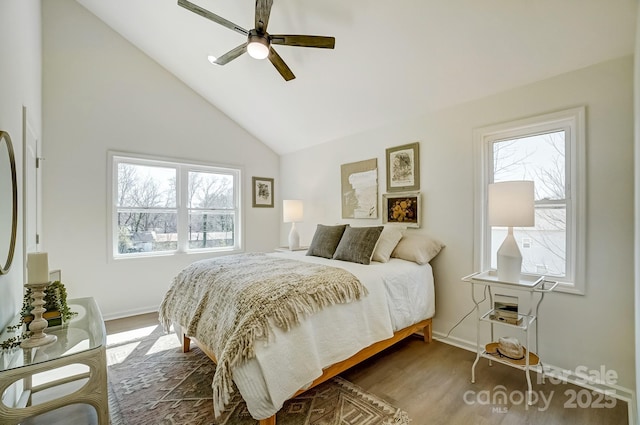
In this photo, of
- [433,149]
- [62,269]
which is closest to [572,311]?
[433,149]

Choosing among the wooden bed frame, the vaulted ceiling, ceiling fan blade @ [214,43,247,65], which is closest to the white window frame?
the vaulted ceiling

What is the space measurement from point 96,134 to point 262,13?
9.14ft

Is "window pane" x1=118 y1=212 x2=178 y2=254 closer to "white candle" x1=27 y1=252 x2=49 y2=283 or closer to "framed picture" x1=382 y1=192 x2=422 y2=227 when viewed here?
"white candle" x1=27 y1=252 x2=49 y2=283

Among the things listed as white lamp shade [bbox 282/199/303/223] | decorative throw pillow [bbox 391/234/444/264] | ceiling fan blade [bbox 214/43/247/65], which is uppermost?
ceiling fan blade [bbox 214/43/247/65]

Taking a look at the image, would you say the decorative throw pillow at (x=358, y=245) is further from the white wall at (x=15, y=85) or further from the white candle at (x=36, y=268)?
the white wall at (x=15, y=85)

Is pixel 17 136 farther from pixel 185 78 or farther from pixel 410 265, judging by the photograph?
pixel 410 265

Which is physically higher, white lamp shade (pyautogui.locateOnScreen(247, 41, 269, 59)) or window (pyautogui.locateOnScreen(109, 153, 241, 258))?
white lamp shade (pyautogui.locateOnScreen(247, 41, 269, 59))

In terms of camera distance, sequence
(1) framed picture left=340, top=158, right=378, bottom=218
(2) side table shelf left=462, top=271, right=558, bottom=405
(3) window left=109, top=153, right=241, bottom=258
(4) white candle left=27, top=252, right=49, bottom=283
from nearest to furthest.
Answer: (4) white candle left=27, top=252, right=49, bottom=283 < (2) side table shelf left=462, top=271, right=558, bottom=405 < (1) framed picture left=340, top=158, right=378, bottom=218 < (3) window left=109, top=153, right=241, bottom=258

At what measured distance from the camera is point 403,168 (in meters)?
3.23

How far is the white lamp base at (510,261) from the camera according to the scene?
2029mm

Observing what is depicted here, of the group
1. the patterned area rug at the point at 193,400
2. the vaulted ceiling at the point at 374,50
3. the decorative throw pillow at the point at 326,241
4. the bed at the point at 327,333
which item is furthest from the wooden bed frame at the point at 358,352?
the vaulted ceiling at the point at 374,50

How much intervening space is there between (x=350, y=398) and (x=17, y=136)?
9.22 feet

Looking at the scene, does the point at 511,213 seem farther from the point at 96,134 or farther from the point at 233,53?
the point at 96,134

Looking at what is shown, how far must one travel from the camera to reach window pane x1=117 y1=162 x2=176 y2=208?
3670 millimetres
